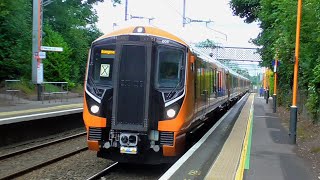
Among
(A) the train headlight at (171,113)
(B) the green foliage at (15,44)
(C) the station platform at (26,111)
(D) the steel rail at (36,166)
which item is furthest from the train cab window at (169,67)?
(B) the green foliage at (15,44)

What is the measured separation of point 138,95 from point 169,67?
98cm

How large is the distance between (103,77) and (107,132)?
1203 mm

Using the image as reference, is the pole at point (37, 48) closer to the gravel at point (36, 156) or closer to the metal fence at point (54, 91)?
the metal fence at point (54, 91)

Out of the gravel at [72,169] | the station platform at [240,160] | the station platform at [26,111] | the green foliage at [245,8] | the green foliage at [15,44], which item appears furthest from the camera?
the green foliage at [245,8]

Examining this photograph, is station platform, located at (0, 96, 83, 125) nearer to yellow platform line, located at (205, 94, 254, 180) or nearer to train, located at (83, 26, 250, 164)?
train, located at (83, 26, 250, 164)

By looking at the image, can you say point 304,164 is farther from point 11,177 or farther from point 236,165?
point 11,177

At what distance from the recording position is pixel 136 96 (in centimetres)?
954

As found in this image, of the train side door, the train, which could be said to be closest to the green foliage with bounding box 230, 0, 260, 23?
the train side door

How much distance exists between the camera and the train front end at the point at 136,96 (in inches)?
372

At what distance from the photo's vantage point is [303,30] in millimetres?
16266

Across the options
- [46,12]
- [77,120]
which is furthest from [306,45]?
[46,12]

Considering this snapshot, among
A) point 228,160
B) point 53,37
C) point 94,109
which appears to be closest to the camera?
point 94,109

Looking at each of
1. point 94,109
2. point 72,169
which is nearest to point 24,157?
point 72,169

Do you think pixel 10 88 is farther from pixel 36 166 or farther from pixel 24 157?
pixel 36 166
